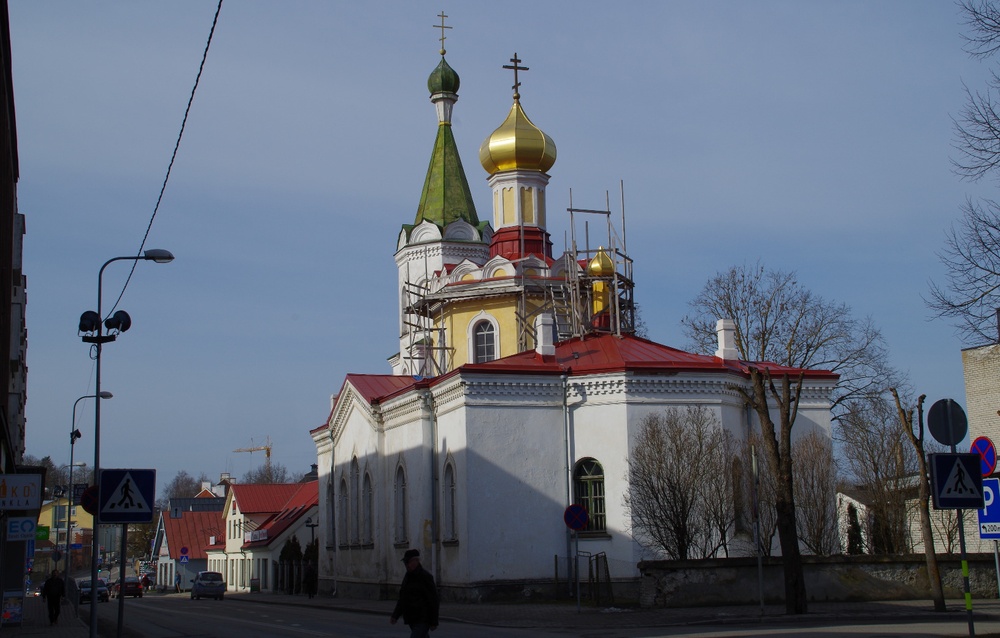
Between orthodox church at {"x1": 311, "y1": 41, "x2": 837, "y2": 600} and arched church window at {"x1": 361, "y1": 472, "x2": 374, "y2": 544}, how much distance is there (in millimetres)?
70

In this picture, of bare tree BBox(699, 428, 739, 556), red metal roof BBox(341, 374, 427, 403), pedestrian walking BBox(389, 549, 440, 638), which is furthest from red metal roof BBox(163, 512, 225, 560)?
pedestrian walking BBox(389, 549, 440, 638)

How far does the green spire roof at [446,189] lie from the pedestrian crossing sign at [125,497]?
108ft

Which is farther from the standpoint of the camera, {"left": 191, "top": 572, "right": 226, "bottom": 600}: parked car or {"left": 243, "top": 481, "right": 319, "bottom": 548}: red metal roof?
{"left": 243, "top": 481, "right": 319, "bottom": 548}: red metal roof

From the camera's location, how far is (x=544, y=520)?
3100 centimetres

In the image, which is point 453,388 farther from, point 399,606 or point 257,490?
point 257,490

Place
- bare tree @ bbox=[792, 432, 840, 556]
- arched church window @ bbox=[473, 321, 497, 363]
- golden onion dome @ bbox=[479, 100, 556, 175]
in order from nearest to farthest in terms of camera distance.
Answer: bare tree @ bbox=[792, 432, 840, 556] → arched church window @ bbox=[473, 321, 497, 363] → golden onion dome @ bbox=[479, 100, 556, 175]

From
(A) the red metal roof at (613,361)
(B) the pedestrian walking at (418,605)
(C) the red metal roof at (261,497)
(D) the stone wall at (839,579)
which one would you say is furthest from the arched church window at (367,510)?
(C) the red metal roof at (261,497)

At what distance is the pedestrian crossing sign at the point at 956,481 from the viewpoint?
13.2 metres

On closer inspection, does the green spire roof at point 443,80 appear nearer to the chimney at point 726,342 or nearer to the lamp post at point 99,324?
the chimney at point 726,342

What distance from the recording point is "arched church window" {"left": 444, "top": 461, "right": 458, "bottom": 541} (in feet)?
104

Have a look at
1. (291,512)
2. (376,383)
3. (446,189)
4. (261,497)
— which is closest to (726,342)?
(376,383)

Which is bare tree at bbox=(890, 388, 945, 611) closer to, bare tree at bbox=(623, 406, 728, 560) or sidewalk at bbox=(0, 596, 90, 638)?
bare tree at bbox=(623, 406, 728, 560)

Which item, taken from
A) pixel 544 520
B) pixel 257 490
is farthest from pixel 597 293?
pixel 257 490

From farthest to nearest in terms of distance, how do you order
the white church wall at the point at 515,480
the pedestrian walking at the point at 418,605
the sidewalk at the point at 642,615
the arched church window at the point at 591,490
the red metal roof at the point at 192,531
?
the red metal roof at the point at 192,531
the arched church window at the point at 591,490
the white church wall at the point at 515,480
the sidewalk at the point at 642,615
the pedestrian walking at the point at 418,605
